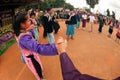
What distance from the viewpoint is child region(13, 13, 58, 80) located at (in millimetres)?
2833

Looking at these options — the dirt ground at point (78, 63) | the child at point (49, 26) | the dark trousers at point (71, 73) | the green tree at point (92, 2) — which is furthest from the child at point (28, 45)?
the green tree at point (92, 2)

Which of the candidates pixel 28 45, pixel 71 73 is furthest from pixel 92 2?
pixel 71 73

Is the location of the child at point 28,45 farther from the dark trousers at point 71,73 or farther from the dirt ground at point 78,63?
the dirt ground at point 78,63

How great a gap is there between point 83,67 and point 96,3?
2271 inches

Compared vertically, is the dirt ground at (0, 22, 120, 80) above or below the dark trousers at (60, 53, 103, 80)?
below

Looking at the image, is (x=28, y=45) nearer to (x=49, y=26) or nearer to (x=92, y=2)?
(x=49, y=26)

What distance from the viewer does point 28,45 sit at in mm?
3332

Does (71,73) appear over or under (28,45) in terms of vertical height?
over

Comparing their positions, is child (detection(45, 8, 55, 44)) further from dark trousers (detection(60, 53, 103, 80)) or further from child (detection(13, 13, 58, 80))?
dark trousers (detection(60, 53, 103, 80))

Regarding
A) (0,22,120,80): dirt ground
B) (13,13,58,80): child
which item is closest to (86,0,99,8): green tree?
(0,22,120,80): dirt ground

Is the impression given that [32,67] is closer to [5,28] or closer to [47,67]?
[47,67]

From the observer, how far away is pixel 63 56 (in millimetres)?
1669

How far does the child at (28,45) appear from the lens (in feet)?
9.29

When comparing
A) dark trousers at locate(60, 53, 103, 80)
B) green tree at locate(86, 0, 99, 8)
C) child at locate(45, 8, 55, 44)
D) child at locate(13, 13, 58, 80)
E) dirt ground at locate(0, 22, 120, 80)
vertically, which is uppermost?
dark trousers at locate(60, 53, 103, 80)
